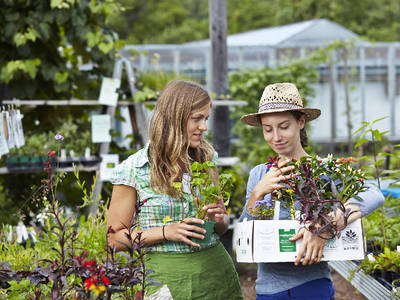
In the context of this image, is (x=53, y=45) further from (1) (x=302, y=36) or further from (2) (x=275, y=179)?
(1) (x=302, y=36)

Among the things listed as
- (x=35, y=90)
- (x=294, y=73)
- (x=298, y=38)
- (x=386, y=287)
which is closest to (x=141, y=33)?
(x=298, y=38)

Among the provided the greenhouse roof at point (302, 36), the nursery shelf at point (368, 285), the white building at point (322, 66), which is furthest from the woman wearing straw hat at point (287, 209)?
the greenhouse roof at point (302, 36)

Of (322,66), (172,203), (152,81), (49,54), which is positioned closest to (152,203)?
(172,203)

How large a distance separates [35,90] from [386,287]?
3.60 m

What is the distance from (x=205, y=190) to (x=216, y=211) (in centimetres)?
10

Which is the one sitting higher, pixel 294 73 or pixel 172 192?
pixel 294 73

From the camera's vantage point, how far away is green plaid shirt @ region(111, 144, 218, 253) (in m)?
1.89

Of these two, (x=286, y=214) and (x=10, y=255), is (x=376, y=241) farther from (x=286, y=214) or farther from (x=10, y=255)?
(x=10, y=255)

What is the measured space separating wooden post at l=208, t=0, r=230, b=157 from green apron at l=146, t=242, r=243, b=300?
2.42 meters

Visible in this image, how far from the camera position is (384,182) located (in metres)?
4.09

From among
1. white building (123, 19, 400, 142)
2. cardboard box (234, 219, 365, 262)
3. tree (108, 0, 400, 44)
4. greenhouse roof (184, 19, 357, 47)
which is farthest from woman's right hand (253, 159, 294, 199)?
tree (108, 0, 400, 44)

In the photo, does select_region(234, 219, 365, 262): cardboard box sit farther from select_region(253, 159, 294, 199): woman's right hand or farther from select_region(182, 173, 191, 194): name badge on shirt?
select_region(182, 173, 191, 194): name badge on shirt

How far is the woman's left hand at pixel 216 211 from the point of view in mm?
1725

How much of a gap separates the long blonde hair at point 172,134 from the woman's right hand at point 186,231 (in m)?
0.16
